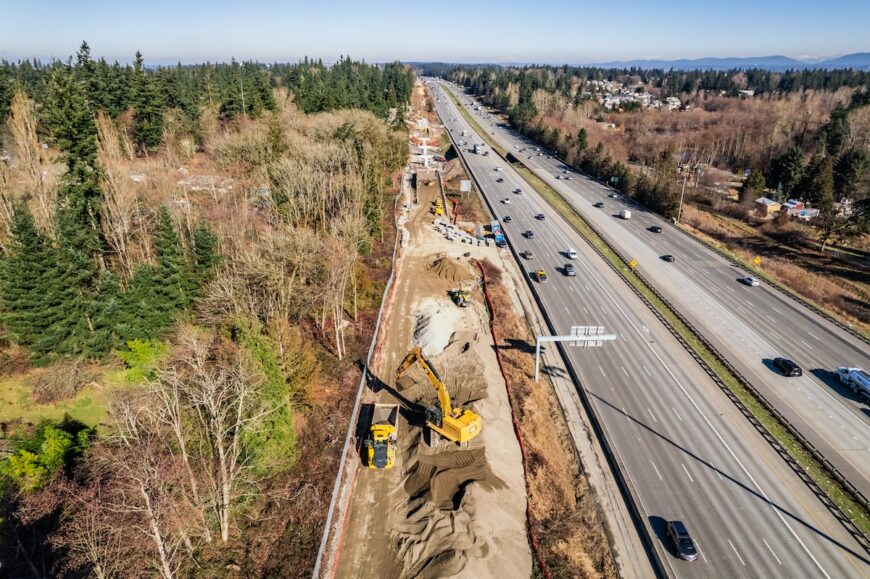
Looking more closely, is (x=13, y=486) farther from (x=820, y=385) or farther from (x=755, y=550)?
(x=820, y=385)

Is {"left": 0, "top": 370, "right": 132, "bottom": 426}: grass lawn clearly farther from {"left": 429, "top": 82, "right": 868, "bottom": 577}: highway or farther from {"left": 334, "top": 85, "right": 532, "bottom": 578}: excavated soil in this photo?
{"left": 429, "top": 82, "right": 868, "bottom": 577}: highway

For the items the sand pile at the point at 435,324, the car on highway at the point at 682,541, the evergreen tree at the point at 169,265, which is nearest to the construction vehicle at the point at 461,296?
the sand pile at the point at 435,324

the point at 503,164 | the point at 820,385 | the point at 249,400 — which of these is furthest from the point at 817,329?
the point at 503,164

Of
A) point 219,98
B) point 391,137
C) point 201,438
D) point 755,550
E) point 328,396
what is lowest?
point 755,550

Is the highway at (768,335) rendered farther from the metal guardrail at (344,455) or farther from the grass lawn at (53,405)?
the grass lawn at (53,405)

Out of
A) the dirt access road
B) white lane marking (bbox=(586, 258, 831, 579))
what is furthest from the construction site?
white lane marking (bbox=(586, 258, 831, 579))
